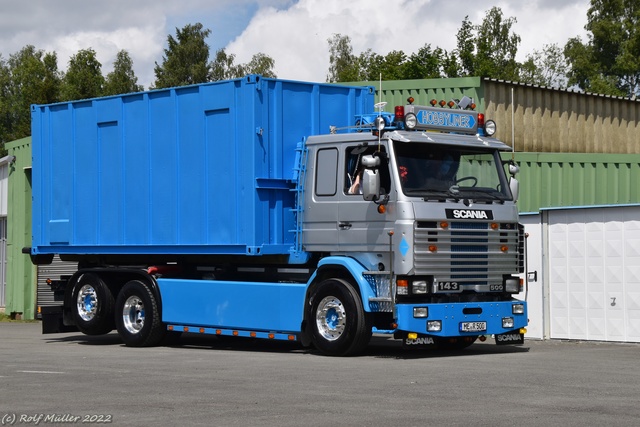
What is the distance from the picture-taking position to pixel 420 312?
608 inches

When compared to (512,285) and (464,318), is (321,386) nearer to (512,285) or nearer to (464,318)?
(464,318)

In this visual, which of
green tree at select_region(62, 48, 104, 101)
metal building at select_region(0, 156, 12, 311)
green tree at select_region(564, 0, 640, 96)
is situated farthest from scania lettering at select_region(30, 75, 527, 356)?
green tree at select_region(564, 0, 640, 96)

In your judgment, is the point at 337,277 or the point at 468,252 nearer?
the point at 468,252

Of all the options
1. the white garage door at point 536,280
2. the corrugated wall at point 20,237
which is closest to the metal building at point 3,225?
the corrugated wall at point 20,237

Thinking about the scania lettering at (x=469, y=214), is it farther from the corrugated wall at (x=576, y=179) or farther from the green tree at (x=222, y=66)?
the green tree at (x=222, y=66)

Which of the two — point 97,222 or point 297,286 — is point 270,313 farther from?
point 97,222

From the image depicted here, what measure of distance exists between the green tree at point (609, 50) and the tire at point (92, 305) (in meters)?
56.1

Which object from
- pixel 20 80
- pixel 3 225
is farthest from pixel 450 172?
pixel 20 80

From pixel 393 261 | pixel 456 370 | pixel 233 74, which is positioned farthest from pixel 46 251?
pixel 233 74

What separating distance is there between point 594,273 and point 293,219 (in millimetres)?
5699

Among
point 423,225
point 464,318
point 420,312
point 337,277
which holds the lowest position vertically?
point 464,318

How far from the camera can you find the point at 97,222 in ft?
64.5

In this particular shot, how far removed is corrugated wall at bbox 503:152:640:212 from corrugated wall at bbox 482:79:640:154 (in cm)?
241

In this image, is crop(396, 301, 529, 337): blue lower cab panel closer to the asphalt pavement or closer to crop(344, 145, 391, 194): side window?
the asphalt pavement
